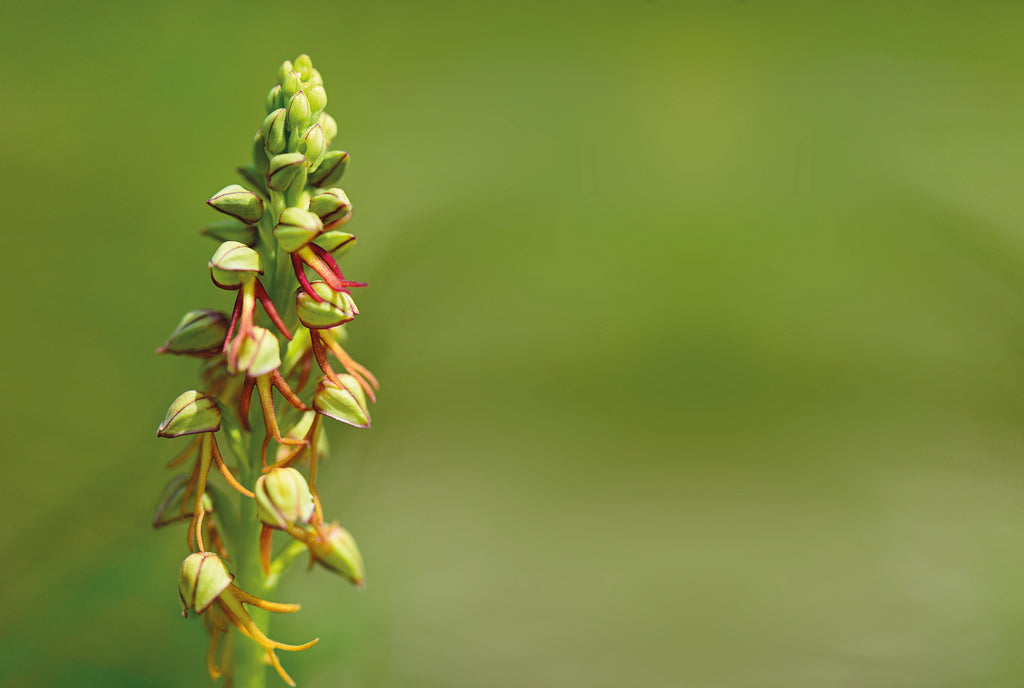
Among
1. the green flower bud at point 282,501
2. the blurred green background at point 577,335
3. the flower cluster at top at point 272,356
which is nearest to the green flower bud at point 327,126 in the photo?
the flower cluster at top at point 272,356

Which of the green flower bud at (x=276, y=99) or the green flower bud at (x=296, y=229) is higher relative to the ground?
the green flower bud at (x=276, y=99)

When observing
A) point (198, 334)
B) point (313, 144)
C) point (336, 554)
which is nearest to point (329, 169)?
point (313, 144)

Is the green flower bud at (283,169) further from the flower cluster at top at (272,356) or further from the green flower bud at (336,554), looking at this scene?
the green flower bud at (336,554)

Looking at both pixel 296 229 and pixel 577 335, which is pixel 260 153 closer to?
pixel 296 229

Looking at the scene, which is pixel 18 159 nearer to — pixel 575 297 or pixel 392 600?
pixel 392 600

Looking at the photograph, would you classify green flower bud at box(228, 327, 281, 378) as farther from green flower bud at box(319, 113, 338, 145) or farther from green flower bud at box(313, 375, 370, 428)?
green flower bud at box(319, 113, 338, 145)

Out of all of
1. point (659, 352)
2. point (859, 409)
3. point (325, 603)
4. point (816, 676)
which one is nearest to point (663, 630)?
→ point (816, 676)
